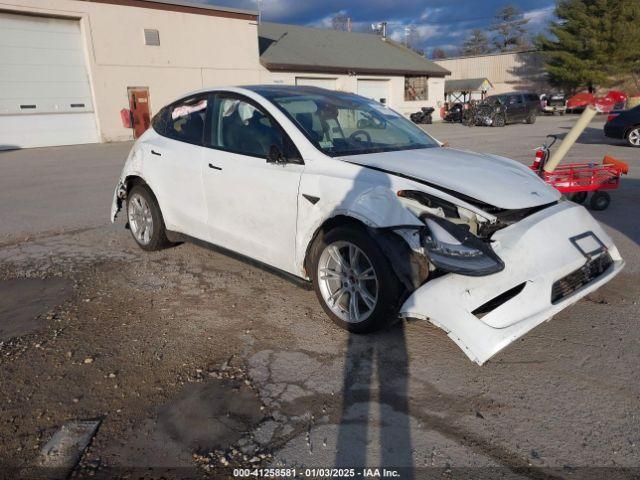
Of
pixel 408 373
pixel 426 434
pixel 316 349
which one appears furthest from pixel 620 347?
pixel 316 349

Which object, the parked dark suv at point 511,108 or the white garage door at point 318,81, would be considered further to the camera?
the white garage door at point 318,81

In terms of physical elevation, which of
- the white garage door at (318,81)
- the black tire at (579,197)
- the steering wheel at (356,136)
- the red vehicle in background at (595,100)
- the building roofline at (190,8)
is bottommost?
the black tire at (579,197)

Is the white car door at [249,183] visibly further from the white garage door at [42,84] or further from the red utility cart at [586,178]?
the white garage door at [42,84]

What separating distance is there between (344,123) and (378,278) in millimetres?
1654

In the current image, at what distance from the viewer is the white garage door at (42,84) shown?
70.1 feet

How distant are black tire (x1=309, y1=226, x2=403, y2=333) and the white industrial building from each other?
906 inches

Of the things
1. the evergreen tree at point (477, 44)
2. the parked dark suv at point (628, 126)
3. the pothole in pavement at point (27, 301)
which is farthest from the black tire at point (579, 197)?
the evergreen tree at point (477, 44)

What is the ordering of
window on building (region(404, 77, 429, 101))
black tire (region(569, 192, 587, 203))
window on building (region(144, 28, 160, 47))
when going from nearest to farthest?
black tire (region(569, 192, 587, 203)) < window on building (region(144, 28, 160, 47)) < window on building (region(404, 77, 429, 101))

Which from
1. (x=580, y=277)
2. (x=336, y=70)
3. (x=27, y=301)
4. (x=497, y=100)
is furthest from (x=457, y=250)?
(x=336, y=70)

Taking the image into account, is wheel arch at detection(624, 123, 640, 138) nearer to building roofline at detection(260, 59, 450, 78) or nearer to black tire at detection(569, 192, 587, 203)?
black tire at detection(569, 192, 587, 203)

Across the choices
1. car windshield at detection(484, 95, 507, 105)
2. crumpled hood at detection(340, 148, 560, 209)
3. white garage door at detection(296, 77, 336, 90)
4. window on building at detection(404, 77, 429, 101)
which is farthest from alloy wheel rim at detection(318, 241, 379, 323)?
window on building at detection(404, 77, 429, 101)

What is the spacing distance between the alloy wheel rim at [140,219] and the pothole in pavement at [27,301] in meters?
0.97

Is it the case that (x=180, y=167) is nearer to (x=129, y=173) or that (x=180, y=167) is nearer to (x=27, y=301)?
(x=129, y=173)

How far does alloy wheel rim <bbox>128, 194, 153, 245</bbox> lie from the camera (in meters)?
5.46
